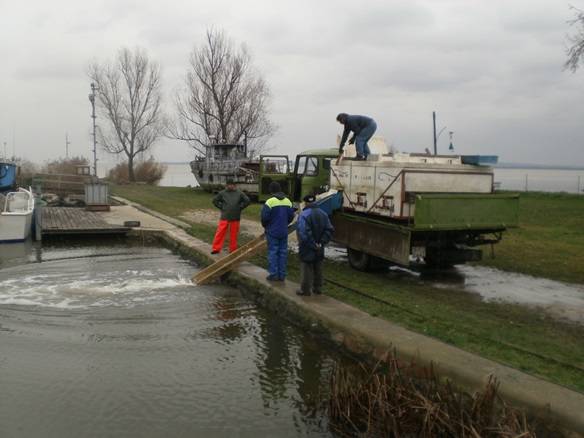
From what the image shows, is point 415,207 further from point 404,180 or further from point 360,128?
point 360,128

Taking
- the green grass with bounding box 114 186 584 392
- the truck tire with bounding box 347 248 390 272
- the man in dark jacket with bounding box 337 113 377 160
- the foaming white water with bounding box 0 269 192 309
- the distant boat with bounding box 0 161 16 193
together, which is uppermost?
the man in dark jacket with bounding box 337 113 377 160

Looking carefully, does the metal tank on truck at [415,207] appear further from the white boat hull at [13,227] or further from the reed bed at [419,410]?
the white boat hull at [13,227]

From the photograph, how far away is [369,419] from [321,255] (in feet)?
12.3

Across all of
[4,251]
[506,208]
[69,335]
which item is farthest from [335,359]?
[4,251]

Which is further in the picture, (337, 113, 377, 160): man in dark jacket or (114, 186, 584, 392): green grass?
(337, 113, 377, 160): man in dark jacket

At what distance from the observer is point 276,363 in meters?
6.43

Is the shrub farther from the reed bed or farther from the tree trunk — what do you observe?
the reed bed

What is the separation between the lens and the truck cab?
12484 mm

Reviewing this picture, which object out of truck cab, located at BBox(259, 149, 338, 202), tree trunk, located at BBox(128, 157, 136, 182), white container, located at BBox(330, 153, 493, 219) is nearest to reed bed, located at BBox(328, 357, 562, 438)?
white container, located at BBox(330, 153, 493, 219)

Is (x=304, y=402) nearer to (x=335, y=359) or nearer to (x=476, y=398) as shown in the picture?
(x=335, y=359)

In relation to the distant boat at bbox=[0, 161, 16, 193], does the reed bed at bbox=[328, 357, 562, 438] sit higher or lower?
lower

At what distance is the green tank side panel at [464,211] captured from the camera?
921cm

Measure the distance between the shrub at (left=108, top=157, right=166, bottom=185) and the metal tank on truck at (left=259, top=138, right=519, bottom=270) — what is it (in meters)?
43.3

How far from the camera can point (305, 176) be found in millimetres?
12820
